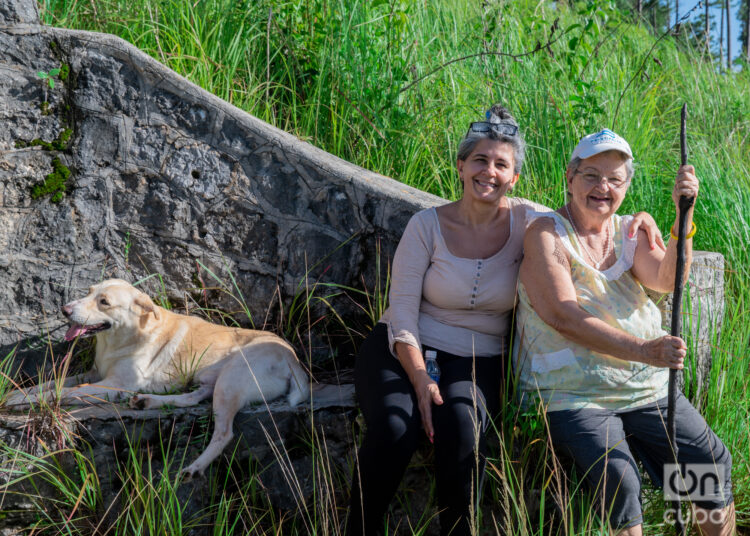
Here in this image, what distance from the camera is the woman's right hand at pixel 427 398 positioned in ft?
9.62

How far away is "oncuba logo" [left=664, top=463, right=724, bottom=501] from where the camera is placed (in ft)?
9.70

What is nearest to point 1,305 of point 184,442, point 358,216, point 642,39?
point 184,442

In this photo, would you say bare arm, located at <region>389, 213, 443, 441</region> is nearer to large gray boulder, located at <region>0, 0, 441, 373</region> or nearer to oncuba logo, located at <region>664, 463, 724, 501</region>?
large gray boulder, located at <region>0, 0, 441, 373</region>

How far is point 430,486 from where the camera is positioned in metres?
3.29

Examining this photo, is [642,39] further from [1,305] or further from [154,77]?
[1,305]

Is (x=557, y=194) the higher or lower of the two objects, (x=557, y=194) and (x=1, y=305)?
the higher

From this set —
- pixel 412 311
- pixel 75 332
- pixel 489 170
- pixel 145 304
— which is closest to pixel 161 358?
pixel 145 304

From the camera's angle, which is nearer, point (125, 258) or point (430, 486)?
point (430, 486)

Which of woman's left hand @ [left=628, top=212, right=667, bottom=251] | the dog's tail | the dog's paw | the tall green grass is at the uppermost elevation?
the tall green grass

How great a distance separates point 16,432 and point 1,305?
1.18 m

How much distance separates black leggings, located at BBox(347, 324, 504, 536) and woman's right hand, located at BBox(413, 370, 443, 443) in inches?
1.1

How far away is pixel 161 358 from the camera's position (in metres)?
3.83

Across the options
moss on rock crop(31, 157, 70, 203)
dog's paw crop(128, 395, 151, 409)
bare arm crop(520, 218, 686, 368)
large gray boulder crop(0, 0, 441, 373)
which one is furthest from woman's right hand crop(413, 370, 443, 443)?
moss on rock crop(31, 157, 70, 203)

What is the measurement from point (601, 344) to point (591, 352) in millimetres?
126
